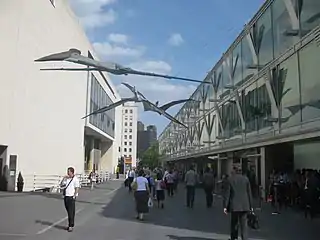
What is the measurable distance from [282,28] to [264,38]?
10.3ft

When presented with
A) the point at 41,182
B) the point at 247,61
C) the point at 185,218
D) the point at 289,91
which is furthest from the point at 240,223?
the point at 41,182

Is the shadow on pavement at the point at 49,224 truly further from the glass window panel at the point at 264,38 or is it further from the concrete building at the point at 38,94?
the concrete building at the point at 38,94

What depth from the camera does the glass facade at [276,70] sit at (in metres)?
19.6

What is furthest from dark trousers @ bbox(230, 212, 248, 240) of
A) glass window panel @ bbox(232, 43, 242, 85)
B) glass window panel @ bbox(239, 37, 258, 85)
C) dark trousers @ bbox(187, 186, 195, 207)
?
glass window panel @ bbox(232, 43, 242, 85)

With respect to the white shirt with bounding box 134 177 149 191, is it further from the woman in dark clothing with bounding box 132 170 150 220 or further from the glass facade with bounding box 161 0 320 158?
the glass facade with bounding box 161 0 320 158

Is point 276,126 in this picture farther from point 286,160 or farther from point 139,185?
point 139,185

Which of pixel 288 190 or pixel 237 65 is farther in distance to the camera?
pixel 237 65

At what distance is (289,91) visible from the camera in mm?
22266

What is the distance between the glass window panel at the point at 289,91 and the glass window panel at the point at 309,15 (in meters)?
1.47

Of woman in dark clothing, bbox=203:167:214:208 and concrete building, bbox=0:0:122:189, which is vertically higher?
concrete building, bbox=0:0:122:189

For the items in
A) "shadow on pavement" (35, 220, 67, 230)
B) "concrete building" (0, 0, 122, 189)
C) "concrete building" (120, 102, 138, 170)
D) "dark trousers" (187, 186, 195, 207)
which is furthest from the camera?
"concrete building" (120, 102, 138, 170)

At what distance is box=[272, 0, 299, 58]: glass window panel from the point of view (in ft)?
70.5

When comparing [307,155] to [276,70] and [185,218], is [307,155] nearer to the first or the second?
[276,70]

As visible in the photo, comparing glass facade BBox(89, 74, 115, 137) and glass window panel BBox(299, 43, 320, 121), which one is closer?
glass window panel BBox(299, 43, 320, 121)
